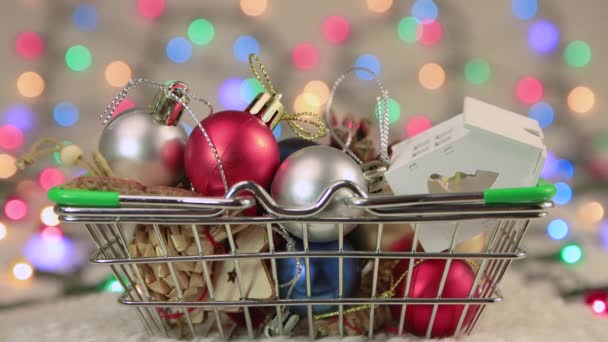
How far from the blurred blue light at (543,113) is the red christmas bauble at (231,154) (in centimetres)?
67

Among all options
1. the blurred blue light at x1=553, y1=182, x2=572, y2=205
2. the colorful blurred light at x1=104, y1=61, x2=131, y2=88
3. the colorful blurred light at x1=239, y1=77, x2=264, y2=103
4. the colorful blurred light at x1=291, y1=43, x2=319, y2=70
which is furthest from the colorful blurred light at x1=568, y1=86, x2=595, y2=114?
the colorful blurred light at x1=104, y1=61, x2=131, y2=88

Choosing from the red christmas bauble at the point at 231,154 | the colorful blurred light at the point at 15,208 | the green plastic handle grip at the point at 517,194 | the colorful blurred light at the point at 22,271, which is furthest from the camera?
the colorful blurred light at the point at 15,208

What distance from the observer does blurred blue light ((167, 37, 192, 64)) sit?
1.17 meters

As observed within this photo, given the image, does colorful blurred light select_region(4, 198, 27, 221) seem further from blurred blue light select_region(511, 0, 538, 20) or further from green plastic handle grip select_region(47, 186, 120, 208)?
blurred blue light select_region(511, 0, 538, 20)

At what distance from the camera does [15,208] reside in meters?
1.16

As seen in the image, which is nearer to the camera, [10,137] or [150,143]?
[150,143]

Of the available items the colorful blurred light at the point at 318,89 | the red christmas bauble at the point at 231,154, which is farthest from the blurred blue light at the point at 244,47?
the red christmas bauble at the point at 231,154

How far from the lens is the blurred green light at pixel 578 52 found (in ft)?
3.95

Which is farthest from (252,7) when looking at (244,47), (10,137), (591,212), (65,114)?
(591,212)

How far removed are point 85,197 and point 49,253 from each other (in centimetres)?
55

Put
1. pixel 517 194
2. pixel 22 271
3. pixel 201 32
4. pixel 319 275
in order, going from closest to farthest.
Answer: pixel 517 194
pixel 319 275
pixel 22 271
pixel 201 32

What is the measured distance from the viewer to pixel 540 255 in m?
1.12

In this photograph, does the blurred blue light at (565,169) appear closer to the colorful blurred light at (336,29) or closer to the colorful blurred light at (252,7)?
the colorful blurred light at (336,29)

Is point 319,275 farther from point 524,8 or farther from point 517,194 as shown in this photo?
point 524,8
